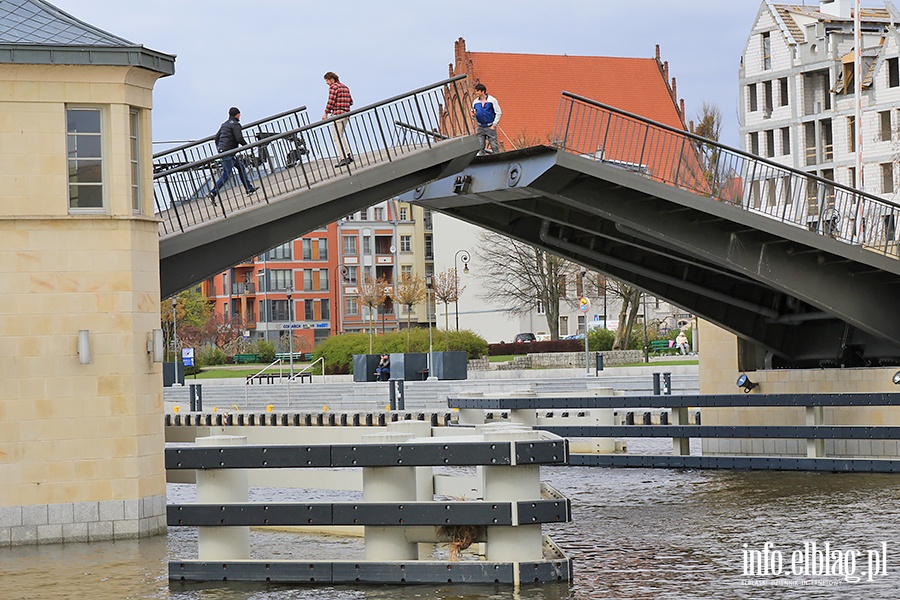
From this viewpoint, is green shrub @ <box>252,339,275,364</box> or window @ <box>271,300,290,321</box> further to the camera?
window @ <box>271,300,290,321</box>

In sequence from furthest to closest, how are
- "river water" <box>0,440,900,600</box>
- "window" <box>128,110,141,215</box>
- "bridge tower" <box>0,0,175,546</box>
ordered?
"window" <box>128,110,141,215</box> < "bridge tower" <box>0,0,175,546</box> < "river water" <box>0,440,900,600</box>

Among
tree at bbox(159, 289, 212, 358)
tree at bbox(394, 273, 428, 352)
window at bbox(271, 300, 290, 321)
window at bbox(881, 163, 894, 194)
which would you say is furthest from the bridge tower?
window at bbox(271, 300, 290, 321)

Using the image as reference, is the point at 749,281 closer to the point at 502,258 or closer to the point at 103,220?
the point at 103,220

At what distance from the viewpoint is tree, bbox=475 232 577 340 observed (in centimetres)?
7188

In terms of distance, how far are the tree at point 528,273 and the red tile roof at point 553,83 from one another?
12.7 m

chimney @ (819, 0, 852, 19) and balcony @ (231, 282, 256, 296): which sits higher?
chimney @ (819, 0, 852, 19)

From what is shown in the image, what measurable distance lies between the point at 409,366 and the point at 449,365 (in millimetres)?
2618

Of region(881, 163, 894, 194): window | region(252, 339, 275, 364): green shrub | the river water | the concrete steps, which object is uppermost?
region(881, 163, 894, 194): window

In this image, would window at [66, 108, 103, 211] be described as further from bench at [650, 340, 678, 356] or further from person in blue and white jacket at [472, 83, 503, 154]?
bench at [650, 340, 678, 356]

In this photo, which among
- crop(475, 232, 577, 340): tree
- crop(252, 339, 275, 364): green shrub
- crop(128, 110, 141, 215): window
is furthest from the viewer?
crop(252, 339, 275, 364): green shrub

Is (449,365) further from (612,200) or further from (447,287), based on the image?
(447,287)

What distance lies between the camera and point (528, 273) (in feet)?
239

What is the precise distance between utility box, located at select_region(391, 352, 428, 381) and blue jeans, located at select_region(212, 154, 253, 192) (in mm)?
35147

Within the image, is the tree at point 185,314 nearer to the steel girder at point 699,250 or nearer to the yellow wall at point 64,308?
the steel girder at point 699,250
